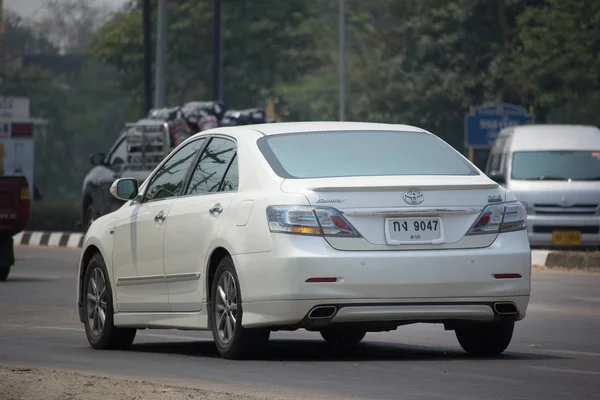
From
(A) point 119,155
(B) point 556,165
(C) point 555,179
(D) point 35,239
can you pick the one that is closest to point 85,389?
(C) point 555,179

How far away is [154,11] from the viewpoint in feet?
218

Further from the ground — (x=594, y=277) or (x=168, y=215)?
(x=168, y=215)

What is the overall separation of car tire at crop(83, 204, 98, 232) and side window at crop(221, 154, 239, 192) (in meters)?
18.0

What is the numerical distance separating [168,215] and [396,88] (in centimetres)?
5806

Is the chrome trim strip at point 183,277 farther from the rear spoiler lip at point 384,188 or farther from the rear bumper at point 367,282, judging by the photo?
the rear spoiler lip at point 384,188

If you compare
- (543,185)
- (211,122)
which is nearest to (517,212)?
(543,185)

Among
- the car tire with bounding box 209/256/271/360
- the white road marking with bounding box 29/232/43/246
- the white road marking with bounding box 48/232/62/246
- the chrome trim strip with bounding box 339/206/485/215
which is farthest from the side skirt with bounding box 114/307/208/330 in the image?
the white road marking with bounding box 29/232/43/246

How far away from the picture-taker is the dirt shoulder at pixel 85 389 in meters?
8.85

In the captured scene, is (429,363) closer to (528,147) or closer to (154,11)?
(528,147)

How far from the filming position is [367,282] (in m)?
10.5

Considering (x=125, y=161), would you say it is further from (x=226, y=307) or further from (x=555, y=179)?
(x=226, y=307)

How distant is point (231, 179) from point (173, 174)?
1.00 meters

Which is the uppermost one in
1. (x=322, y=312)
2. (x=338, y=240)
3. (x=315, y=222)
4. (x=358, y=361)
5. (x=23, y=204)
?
A: (x=315, y=222)

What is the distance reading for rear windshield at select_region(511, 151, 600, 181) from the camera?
2805 centimetres
